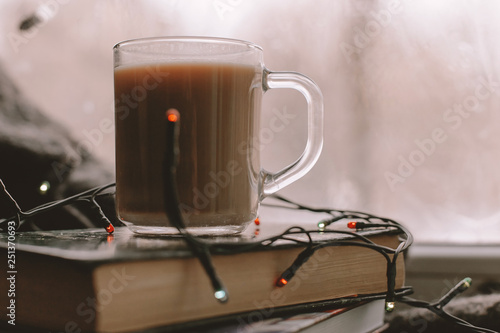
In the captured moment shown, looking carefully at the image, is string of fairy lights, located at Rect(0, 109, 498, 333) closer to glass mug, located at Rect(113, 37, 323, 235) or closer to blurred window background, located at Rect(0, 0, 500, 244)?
glass mug, located at Rect(113, 37, 323, 235)

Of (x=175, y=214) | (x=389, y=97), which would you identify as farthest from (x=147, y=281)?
(x=389, y=97)

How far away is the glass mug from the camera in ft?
1.76

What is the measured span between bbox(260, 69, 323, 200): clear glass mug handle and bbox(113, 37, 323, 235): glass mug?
5 centimetres

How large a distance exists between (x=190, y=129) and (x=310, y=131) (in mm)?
173

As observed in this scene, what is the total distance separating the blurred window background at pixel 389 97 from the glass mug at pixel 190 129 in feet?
1.79

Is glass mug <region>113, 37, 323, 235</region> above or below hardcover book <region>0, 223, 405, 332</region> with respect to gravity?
above

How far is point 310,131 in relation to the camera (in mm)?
641

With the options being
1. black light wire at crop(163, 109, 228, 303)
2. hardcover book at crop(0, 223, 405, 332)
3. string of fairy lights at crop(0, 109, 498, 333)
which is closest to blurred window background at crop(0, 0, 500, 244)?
string of fairy lights at crop(0, 109, 498, 333)

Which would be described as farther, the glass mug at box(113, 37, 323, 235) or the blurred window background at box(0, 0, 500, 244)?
the blurred window background at box(0, 0, 500, 244)

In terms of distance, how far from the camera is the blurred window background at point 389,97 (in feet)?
3.65

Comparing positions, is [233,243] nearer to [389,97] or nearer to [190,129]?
[190,129]

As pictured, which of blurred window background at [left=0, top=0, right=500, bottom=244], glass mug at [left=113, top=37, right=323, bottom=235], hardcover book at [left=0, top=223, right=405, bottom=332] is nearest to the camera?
hardcover book at [left=0, top=223, right=405, bottom=332]

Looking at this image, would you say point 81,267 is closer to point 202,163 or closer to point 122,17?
point 202,163

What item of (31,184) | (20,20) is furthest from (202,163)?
(20,20)
